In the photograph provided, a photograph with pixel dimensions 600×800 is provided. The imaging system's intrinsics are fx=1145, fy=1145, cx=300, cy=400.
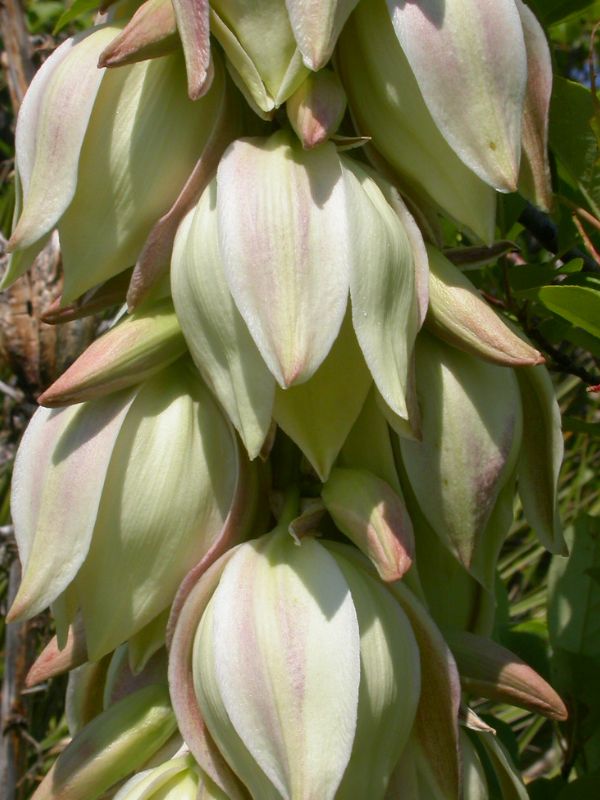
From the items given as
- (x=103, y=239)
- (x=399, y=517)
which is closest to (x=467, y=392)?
(x=399, y=517)

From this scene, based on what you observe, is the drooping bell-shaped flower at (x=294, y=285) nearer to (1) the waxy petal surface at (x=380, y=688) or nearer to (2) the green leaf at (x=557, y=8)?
(1) the waxy petal surface at (x=380, y=688)

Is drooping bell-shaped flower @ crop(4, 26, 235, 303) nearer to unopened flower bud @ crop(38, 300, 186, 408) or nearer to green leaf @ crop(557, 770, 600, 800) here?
unopened flower bud @ crop(38, 300, 186, 408)

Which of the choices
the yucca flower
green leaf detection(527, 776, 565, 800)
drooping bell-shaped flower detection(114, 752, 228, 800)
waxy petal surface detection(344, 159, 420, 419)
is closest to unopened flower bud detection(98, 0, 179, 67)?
waxy petal surface detection(344, 159, 420, 419)

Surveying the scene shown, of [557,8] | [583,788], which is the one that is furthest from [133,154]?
[583,788]

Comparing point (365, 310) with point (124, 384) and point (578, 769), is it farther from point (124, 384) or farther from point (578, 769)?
point (578, 769)

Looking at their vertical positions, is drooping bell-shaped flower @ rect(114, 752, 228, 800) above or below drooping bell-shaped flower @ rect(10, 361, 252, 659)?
below

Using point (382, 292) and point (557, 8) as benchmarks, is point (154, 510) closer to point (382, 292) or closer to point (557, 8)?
point (382, 292)
